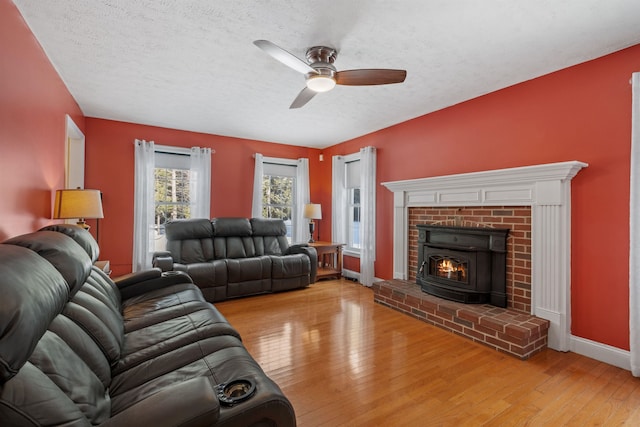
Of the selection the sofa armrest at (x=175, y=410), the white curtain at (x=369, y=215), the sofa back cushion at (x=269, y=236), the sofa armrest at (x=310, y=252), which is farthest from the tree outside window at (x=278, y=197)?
the sofa armrest at (x=175, y=410)

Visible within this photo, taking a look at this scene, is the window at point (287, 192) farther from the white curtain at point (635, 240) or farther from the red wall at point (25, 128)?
the white curtain at point (635, 240)

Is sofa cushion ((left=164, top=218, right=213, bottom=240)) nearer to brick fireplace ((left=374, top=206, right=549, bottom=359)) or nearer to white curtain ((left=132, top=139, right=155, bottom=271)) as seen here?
white curtain ((left=132, top=139, right=155, bottom=271))

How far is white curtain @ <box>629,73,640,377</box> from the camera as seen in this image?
7.63 feet

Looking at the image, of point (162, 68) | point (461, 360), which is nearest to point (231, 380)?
point (461, 360)

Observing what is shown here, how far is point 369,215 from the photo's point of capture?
504cm

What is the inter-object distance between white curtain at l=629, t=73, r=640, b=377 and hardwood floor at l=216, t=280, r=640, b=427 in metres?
0.28

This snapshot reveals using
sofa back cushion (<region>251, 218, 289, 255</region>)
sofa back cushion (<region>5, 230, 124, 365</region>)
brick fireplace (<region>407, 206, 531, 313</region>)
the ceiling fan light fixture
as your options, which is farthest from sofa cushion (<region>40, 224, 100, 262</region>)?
brick fireplace (<region>407, 206, 531, 313</region>)

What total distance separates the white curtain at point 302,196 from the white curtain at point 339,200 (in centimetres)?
57

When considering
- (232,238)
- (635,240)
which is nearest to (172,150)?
(232,238)

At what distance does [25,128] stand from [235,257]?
3.00 m

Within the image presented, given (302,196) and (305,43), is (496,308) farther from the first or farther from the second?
(302,196)

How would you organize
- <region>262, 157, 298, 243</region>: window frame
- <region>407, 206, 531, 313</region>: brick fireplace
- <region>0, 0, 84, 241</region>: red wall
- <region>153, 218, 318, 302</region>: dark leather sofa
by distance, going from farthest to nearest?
1. <region>262, 157, 298, 243</region>: window frame
2. <region>153, 218, 318, 302</region>: dark leather sofa
3. <region>407, 206, 531, 313</region>: brick fireplace
4. <region>0, 0, 84, 241</region>: red wall

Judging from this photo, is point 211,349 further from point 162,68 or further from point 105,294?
point 162,68

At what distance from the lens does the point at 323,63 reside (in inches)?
98.7
